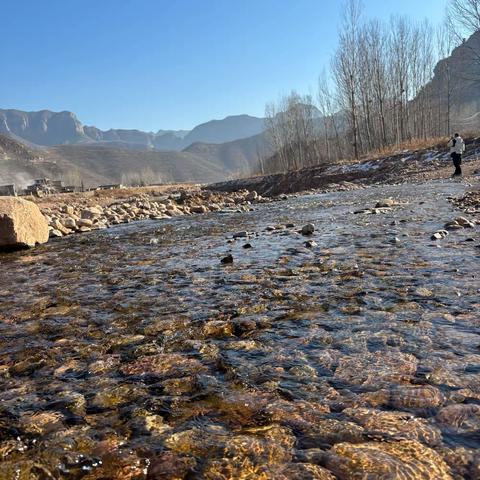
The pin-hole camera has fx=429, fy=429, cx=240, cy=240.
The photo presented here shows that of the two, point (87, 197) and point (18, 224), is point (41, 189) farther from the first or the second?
point (18, 224)

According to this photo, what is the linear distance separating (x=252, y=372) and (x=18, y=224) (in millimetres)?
8689

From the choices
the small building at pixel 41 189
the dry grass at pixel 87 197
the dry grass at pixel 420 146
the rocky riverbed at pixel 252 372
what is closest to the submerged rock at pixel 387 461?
the rocky riverbed at pixel 252 372

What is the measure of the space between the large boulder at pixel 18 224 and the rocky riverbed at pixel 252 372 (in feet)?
15.3

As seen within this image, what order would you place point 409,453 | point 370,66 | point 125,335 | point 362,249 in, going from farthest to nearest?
point 370,66
point 362,249
point 125,335
point 409,453

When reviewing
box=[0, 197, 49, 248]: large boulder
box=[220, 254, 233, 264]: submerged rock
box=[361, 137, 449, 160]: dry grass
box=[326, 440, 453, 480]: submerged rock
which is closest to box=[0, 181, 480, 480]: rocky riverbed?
box=[326, 440, 453, 480]: submerged rock

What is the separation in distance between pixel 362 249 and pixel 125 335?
3.73 meters

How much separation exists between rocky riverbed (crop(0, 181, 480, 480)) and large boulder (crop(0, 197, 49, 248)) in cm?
467

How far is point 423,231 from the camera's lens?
6.73 m

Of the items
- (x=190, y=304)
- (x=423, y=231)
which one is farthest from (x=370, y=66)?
(x=190, y=304)

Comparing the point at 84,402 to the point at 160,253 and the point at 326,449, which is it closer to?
the point at 326,449

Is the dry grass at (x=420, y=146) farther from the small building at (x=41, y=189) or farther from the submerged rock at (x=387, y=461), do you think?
the small building at (x=41, y=189)

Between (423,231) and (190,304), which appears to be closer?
(190,304)

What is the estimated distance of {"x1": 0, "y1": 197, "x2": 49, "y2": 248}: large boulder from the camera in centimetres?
928

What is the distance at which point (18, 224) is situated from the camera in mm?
9508
